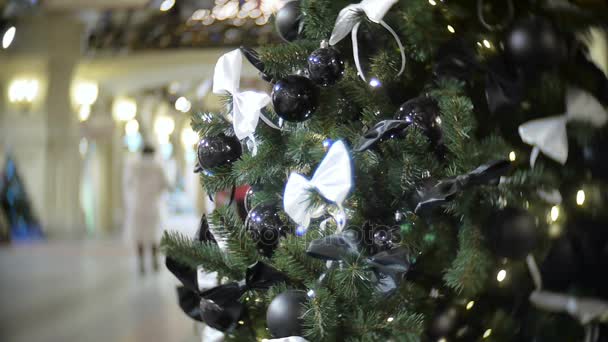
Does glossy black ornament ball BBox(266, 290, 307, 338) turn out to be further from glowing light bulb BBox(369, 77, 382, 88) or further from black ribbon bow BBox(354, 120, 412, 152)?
glowing light bulb BBox(369, 77, 382, 88)

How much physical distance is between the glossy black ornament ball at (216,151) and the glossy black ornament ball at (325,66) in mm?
229

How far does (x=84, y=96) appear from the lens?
12523 millimetres

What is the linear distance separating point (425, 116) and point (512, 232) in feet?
0.76

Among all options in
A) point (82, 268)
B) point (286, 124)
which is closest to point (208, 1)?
point (82, 268)

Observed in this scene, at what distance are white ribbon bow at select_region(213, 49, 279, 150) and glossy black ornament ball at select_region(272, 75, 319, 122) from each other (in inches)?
1.4

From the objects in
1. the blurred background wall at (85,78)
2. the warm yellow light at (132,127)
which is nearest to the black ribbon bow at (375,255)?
the blurred background wall at (85,78)

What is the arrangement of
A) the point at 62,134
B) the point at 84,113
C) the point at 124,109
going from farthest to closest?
1. the point at 124,109
2. the point at 84,113
3. the point at 62,134

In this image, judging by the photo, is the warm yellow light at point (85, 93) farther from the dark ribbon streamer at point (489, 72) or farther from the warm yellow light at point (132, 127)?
the dark ribbon streamer at point (489, 72)

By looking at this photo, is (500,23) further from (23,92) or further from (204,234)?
(23,92)

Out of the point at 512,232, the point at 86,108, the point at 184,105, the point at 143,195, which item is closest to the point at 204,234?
the point at 184,105

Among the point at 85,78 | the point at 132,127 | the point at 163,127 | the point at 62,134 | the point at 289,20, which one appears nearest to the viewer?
the point at 289,20

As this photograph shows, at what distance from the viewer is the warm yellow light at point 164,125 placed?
54.0 ft

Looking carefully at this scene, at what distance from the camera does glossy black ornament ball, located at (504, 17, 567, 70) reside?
950 mm

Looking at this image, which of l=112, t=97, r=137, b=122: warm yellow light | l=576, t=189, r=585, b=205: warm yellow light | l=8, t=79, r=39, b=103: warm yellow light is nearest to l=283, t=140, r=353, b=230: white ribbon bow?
l=576, t=189, r=585, b=205: warm yellow light
